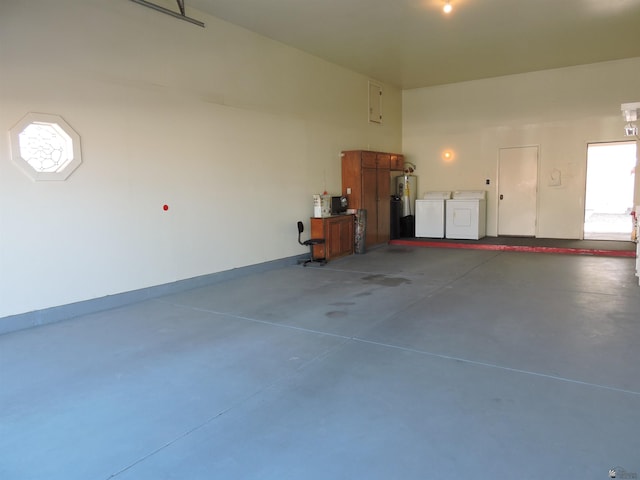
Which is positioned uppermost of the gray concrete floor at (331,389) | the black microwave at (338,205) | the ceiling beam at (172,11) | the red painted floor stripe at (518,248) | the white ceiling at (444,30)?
the white ceiling at (444,30)

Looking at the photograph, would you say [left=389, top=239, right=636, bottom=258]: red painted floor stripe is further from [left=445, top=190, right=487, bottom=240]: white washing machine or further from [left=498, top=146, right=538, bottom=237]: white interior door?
[left=498, top=146, right=538, bottom=237]: white interior door

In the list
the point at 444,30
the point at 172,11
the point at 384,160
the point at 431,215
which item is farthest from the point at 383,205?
the point at 172,11

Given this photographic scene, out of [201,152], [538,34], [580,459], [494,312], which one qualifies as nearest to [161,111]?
[201,152]

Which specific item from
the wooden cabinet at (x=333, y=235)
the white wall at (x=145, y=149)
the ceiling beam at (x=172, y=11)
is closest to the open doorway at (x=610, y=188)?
the wooden cabinet at (x=333, y=235)

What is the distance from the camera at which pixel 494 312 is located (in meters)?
4.48

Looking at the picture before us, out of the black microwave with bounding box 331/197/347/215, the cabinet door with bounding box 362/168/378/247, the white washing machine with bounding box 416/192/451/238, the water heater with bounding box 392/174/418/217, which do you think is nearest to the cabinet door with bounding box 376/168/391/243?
the cabinet door with bounding box 362/168/378/247

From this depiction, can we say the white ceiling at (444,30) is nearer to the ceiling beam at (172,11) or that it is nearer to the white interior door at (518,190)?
the ceiling beam at (172,11)

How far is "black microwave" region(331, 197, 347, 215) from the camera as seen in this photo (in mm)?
8117

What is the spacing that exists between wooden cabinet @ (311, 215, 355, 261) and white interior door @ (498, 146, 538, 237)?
4238mm

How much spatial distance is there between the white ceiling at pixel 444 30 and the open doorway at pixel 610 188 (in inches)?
93.9

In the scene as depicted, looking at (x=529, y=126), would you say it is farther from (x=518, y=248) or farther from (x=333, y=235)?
(x=333, y=235)

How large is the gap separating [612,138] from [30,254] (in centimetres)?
1040

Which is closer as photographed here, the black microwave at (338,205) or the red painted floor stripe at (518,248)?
the red painted floor stripe at (518,248)

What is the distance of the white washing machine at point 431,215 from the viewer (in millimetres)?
10016
